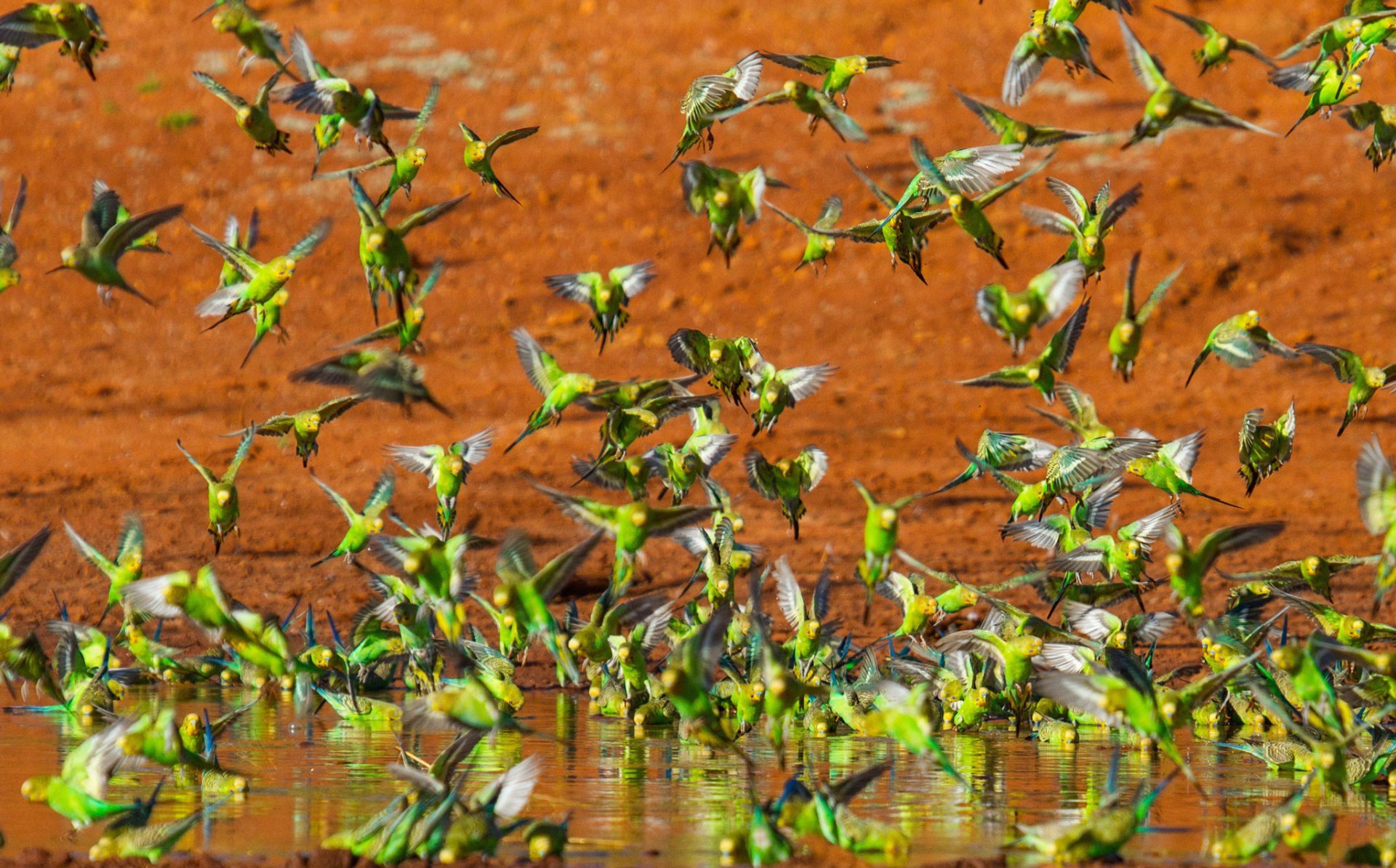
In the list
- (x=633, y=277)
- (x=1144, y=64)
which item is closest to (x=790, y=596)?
(x=633, y=277)

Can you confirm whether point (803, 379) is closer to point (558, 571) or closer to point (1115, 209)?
point (1115, 209)

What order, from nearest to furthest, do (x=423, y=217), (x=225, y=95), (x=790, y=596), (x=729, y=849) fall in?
(x=729, y=849), (x=423, y=217), (x=225, y=95), (x=790, y=596)

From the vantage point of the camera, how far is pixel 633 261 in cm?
2398

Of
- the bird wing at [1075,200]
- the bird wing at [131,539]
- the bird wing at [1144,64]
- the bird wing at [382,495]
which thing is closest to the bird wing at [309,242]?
the bird wing at [382,495]

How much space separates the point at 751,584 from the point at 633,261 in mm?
16320

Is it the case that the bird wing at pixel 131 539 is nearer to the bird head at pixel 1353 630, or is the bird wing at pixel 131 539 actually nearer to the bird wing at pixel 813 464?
the bird wing at pixel 813 464

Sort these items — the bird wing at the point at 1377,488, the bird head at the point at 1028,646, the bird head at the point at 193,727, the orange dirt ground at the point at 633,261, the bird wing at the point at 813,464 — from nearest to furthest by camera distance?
the bird wing at the point at 1377,488 < the bird head at the point at 193,727 < the bird head at the point at 1028,646 < the bird wing at the point at 813,464 < the orange dirt ground at the point at 633,261

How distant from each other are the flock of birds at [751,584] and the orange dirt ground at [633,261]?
322 cm

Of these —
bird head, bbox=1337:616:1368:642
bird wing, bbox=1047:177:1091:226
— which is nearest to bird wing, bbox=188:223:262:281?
bird wing, bbox=1047:177:1091:226

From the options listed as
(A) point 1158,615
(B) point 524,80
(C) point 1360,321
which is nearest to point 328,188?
(B) point 524,80

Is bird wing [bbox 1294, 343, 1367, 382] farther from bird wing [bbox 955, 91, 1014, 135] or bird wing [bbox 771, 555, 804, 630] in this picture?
bird wing [bbox 771, 555, 804, 630]

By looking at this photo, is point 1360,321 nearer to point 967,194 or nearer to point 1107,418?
point 1107,418

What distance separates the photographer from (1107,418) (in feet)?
65.4

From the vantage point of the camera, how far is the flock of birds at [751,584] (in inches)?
255
